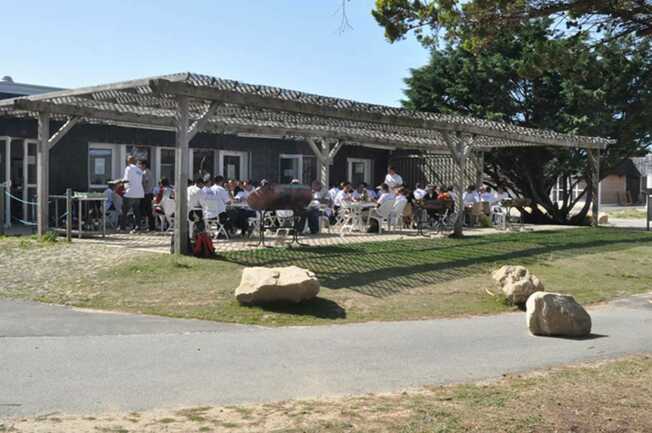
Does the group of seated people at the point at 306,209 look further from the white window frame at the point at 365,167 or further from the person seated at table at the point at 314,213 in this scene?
the white window frame at the point at 365,167

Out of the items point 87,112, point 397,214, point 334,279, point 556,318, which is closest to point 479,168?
point 397,214

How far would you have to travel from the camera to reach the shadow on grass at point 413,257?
36.9 feet

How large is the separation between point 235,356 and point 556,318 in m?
3.73

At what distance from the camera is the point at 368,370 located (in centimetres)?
648

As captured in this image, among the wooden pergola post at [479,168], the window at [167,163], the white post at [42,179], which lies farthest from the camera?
the wooden pergola post at [479,168]

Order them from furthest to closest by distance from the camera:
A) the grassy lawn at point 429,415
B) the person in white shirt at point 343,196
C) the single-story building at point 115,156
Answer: the person in white shirt at point 343,196 → the single-story building at point 115,156 → the grassy lawn at point 429,415

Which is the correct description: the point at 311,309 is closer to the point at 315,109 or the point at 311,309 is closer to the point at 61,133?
the point at 315,109

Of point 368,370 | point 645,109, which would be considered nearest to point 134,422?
point 368,370

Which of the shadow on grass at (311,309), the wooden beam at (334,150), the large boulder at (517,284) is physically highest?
the wooden beam at (334,150)

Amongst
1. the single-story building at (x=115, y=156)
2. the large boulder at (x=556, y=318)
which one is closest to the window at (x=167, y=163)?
the single-story building at (x=115, y=156)

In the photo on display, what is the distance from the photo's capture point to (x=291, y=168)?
978 inches

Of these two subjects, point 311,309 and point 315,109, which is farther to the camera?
point 315,109

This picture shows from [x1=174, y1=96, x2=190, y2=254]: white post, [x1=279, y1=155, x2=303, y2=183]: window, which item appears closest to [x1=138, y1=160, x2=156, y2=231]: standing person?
[x1=174, y1=96, x2=190, y2=254]: white post

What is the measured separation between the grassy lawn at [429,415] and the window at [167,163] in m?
16.4
